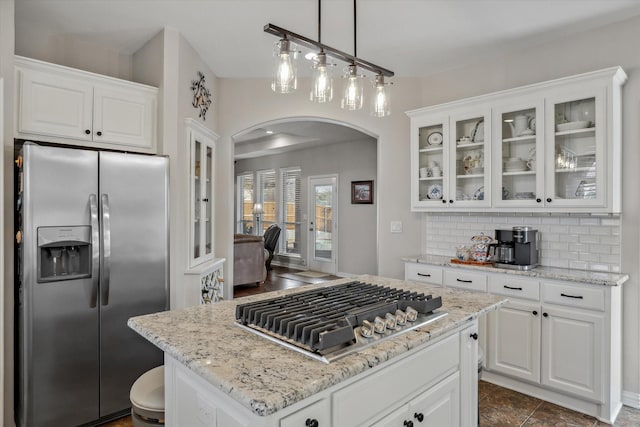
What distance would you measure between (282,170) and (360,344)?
7802mm

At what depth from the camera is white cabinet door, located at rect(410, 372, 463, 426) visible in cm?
144

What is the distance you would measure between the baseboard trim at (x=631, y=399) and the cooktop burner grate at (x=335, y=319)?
217cm

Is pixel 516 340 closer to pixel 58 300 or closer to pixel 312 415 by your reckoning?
pixel 312 415

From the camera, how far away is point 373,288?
2000 millimetres

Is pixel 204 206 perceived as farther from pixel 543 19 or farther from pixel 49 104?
pixel 543 19

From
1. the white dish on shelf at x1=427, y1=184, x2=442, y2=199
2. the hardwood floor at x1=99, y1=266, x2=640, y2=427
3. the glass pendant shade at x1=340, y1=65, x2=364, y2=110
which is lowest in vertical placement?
the hardwood floor at x1=99, y1=266, x2=640, y2=427

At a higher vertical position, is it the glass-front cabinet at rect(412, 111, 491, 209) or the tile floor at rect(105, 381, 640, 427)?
the glass-front cabinet at rect(412, 111, 491, 209)

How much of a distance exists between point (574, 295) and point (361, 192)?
463cm

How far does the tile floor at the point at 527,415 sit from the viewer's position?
2479 millimetres

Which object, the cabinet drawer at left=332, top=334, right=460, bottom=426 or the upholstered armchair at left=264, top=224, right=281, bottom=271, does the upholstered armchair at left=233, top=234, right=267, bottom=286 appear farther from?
the cabinet drawer at left=332, top=334, right=460, bottom=426

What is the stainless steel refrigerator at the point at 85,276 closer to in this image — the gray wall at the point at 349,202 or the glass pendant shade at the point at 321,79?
the glass pendant shade at the point at 321,79

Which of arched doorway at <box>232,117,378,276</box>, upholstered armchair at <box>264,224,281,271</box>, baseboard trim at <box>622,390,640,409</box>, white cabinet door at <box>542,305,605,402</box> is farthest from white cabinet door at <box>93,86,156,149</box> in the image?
upholstered armchair at <box>264,224,281,271</box>

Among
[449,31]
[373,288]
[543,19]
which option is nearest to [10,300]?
[373,288]

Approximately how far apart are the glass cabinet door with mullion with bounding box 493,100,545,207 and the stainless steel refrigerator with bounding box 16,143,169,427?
266cm
